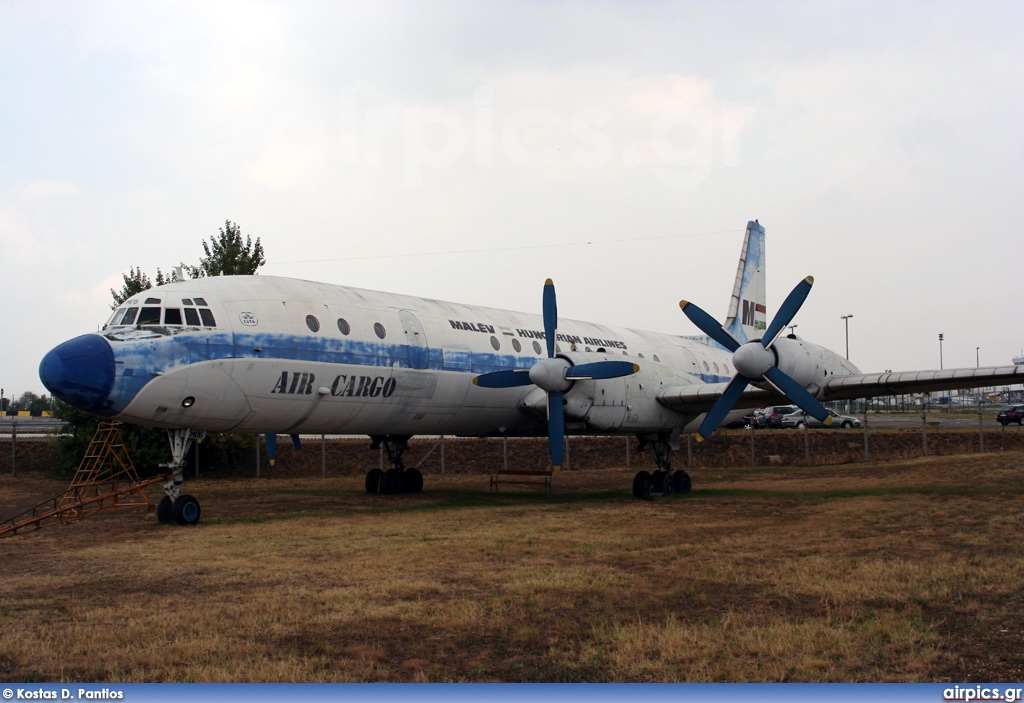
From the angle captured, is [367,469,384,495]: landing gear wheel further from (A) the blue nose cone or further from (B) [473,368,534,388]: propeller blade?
(A) the blue nose cone

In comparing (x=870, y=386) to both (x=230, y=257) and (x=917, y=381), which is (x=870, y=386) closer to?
(x=917, y=381)

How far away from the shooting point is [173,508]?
1628 cm

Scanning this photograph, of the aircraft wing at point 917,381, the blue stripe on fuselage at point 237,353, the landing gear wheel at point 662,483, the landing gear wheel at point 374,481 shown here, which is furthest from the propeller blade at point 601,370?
the landing gear wheel at point 374,481

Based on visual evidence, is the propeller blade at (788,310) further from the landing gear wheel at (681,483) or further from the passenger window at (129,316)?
the passenger window at (129,316)

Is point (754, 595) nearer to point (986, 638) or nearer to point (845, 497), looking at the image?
point (986, 638)

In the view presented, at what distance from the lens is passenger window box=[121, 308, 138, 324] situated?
52.3ft

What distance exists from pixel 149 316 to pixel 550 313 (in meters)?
9.08

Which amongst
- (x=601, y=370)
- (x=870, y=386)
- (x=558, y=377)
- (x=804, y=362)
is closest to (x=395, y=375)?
(x=558, y=377)

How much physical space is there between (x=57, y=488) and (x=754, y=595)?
24.2 m

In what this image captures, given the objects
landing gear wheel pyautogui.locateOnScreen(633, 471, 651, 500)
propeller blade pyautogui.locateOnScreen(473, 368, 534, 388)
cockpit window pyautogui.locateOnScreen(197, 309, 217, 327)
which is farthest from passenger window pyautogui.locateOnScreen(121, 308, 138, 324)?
landing gear wheel pyautogui.locateOnScreen(633, 471, 651, 500)

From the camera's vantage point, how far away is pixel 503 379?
796 inches

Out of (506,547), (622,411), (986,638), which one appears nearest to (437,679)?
(986,638)

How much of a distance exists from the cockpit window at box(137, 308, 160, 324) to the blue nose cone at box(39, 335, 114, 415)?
997 mm

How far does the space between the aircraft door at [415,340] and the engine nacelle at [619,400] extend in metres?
3.27
